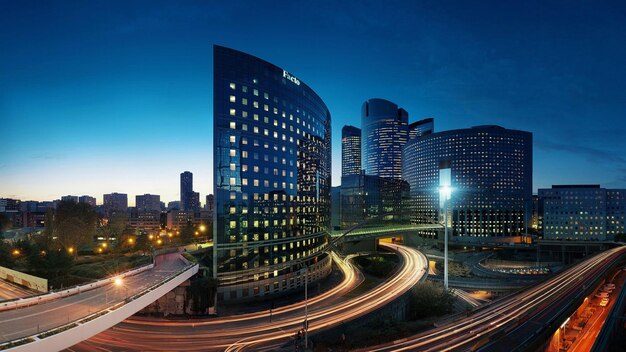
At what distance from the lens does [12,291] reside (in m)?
42.5

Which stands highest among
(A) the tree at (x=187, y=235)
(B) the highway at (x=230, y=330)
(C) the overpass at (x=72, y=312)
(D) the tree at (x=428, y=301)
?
(C) the overpass at (x=72, y=312)

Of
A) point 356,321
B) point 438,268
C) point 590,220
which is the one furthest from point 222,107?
point 590,220

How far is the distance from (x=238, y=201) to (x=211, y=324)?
88.4 ft

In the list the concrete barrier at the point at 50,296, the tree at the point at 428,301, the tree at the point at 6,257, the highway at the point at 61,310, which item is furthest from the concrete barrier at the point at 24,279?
the tree at the point at 428,301

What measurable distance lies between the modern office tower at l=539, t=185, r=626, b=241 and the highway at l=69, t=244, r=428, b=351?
160942mm

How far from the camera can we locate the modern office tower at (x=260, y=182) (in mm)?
59094

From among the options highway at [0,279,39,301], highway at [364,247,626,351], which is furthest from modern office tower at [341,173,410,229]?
highway at [0,279,39,301]

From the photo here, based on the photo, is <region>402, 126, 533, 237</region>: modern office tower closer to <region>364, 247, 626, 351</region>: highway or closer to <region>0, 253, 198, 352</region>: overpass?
<region>364, 247, 626, 351</region>: highway

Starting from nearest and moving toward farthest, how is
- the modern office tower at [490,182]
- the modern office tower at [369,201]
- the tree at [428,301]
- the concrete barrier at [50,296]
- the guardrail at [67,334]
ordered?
the guardrail at [67,334]
the concrete barrier at [50,296]
the tree at [428,301]
the modern office tower at [369,201]
the modern office tower at [490,182]

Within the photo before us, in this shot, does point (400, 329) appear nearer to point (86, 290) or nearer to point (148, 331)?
point (148, 331)

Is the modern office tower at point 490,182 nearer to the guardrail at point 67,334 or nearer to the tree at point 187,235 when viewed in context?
the tree at point 187,235

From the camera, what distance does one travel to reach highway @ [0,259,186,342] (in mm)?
23875

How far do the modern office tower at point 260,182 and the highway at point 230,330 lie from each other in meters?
18.3

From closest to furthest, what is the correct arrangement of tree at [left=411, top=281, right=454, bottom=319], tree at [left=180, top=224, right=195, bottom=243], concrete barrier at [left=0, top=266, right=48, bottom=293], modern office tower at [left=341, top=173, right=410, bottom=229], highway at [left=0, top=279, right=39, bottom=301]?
highway at [left=0, top=279, right=39, bottom=301] → concrete barrier at [left=0, top=266, right=48, bottom=293] → tree at [left=411, top=281, right=454, bottom=319] → tree at [left=180, top=224, right=195, bottom=243] → modern office tower at [left=341, top=173, right=410, bottom=229]
